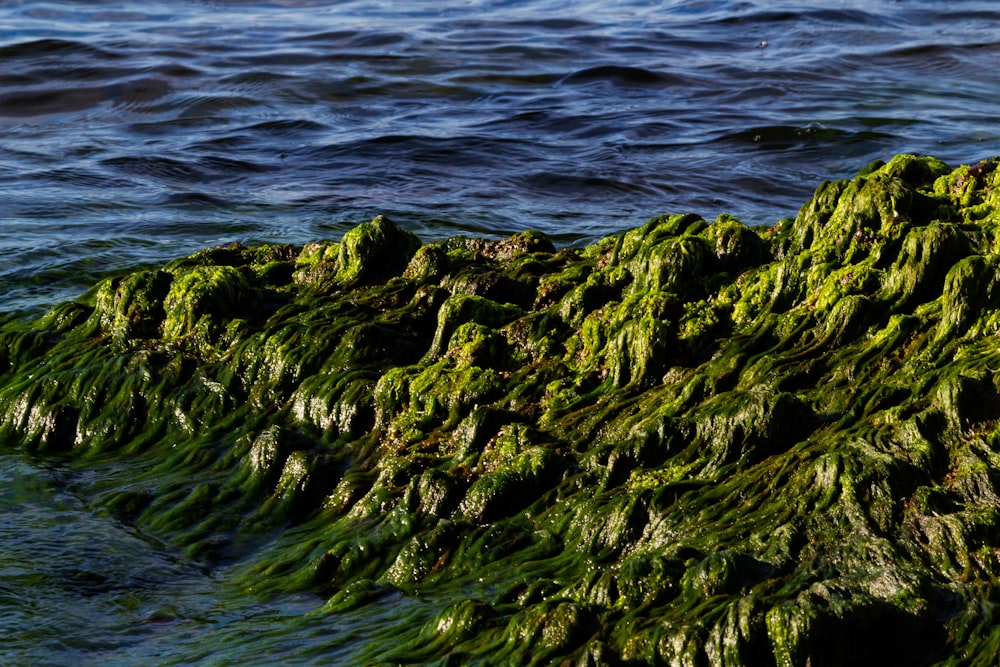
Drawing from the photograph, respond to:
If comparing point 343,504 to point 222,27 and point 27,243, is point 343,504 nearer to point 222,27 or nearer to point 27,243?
point 27,243

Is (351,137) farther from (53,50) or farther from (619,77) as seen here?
(53,50)

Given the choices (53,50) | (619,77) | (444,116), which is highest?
(53,50)

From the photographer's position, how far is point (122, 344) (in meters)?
6.22

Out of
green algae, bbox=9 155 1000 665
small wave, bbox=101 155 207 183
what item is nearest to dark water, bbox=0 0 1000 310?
small wave, bbox=101 155 207 183

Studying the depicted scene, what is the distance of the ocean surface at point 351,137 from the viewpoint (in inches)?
185

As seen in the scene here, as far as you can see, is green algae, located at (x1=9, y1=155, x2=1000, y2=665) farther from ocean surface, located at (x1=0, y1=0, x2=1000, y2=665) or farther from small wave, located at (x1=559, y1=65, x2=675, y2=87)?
small wave, located at (x1=559, y1=65, x2=675, y2=87)

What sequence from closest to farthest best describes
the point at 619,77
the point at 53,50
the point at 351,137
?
1. the point at 351,137
2. the point at 619,77
3. the point at 53,50

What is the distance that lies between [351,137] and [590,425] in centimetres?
910

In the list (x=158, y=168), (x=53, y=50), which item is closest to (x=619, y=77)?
(x=158, y=168)

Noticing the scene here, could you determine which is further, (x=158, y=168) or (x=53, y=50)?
(x=53, y=50)

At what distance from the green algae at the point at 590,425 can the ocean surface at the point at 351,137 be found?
425 mm

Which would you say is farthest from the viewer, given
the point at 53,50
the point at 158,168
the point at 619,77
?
the point at 53,50

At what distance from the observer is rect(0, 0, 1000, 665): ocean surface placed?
471 centimetres

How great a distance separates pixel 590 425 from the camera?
4852 millimetres
